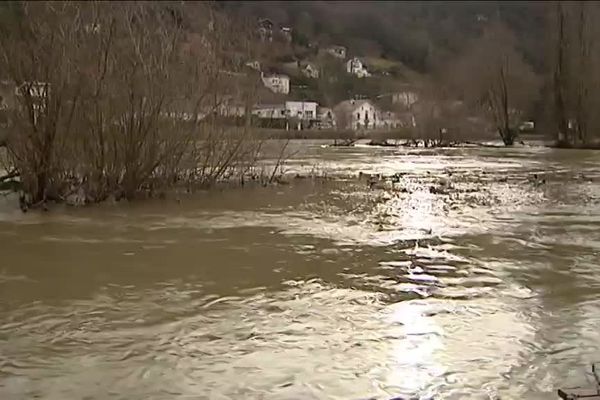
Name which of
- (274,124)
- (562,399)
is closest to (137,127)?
(274,124)

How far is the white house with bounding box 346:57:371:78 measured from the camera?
10081 centimetres

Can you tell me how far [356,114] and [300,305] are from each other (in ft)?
230

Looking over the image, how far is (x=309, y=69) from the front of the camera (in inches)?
3425

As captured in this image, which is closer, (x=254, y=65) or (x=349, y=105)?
(x=254, y=65)

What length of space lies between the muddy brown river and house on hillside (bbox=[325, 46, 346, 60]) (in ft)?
284

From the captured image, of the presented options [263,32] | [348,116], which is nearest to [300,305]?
[263,32]

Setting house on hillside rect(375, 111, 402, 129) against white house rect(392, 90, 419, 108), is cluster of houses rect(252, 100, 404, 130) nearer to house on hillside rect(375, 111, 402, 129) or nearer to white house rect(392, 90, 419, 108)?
house on hillside rect(375, 111, 402, 129)

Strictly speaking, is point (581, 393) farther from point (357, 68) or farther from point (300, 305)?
point (357, 68)

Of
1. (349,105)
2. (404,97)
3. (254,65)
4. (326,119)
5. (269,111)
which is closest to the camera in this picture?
(254,65)

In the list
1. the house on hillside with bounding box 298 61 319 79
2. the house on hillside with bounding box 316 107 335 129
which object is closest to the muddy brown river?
the house on hillside with bounding box 316 107 335 129

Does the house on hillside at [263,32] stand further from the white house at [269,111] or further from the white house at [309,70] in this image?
the white house at [309,70]

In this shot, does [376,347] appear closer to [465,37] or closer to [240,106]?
[240,106]

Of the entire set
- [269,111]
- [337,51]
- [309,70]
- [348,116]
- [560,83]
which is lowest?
[269,111]

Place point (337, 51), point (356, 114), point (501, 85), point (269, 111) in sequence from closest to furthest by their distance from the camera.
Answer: point (269, 111) → point (501, 85) → point (356, 114) → point (337, 51)
